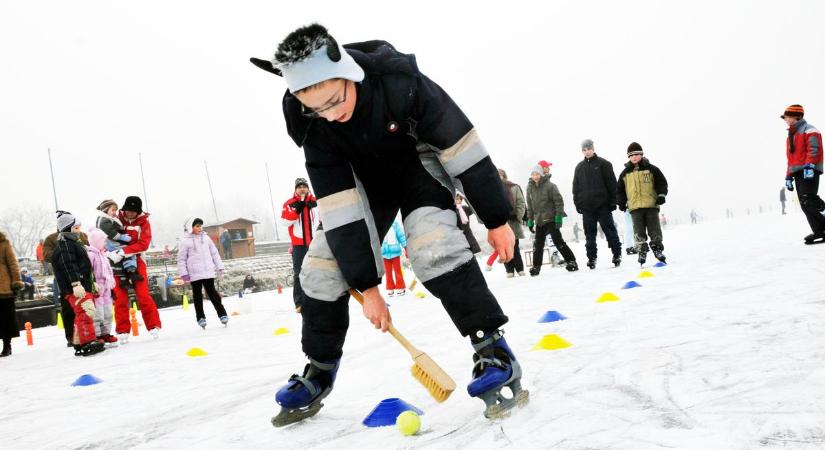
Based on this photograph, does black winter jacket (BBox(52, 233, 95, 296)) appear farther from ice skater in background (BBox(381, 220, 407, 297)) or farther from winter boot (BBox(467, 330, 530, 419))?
winter boot (BBox(467, 330, 530, 419))

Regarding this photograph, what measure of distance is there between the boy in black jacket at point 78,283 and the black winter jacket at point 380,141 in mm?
5078

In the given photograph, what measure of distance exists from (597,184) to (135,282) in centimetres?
657

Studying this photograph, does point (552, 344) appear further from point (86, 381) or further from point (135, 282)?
point (135, 282)

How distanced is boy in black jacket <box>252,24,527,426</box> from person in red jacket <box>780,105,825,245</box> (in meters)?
6.97

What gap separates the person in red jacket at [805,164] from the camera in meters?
7.35

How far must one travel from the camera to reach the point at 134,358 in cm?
534

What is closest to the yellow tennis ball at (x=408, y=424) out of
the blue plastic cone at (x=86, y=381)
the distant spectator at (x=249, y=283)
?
the blue plastic cone at (x=86, y=381)

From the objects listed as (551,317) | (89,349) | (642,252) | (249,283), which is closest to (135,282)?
(89,349)

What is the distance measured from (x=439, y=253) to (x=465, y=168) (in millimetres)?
338

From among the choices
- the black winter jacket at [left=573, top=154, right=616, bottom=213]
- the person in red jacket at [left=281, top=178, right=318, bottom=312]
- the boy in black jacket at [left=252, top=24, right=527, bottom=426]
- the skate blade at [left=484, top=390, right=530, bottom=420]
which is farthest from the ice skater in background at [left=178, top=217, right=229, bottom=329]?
the skate blade at [left=484, top=390, right=530, bottom=420]

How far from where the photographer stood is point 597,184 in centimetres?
886

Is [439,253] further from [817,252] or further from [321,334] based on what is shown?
[817,252]

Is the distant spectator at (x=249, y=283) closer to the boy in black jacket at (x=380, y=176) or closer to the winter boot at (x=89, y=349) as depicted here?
the winter boot at (x=89, y=349)

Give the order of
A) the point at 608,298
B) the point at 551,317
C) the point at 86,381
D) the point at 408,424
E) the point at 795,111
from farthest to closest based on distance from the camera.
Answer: the point at 795,111, the point at 608,298, the point at 551,317, the point at 86,381, the point at 408,424
